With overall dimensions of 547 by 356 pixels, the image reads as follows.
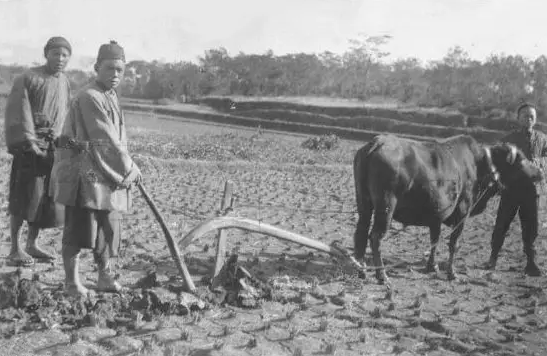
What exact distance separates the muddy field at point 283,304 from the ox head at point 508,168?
995mm

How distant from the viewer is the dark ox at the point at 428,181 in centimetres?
604

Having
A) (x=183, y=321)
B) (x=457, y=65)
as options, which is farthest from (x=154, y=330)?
(x=457, y=65)

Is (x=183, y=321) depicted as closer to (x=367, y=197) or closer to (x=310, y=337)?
(x=310, y=337)

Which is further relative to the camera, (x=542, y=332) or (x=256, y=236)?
(x=256, y=236)

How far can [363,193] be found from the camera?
6.26 meters

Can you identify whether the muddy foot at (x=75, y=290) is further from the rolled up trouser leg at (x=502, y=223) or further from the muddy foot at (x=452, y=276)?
the rolled up trouser leg at (x=502, y=223)

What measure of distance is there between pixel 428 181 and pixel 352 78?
5378cm

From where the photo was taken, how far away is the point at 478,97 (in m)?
40.2

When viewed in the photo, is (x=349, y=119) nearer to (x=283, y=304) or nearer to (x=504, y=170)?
(x=504, y=170)

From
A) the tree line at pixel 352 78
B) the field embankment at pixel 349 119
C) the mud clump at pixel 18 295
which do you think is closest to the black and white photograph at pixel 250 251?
the mud clump at pixel 18 295

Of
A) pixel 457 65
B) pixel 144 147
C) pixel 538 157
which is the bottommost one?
pixel 144 147

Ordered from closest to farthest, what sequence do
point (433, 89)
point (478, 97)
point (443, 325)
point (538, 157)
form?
point (443, 325) → point (538, 157) → point (478, 97) → point (433, 89)

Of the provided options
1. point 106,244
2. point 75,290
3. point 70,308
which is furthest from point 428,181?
point 70,308

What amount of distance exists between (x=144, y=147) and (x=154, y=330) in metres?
15.2
